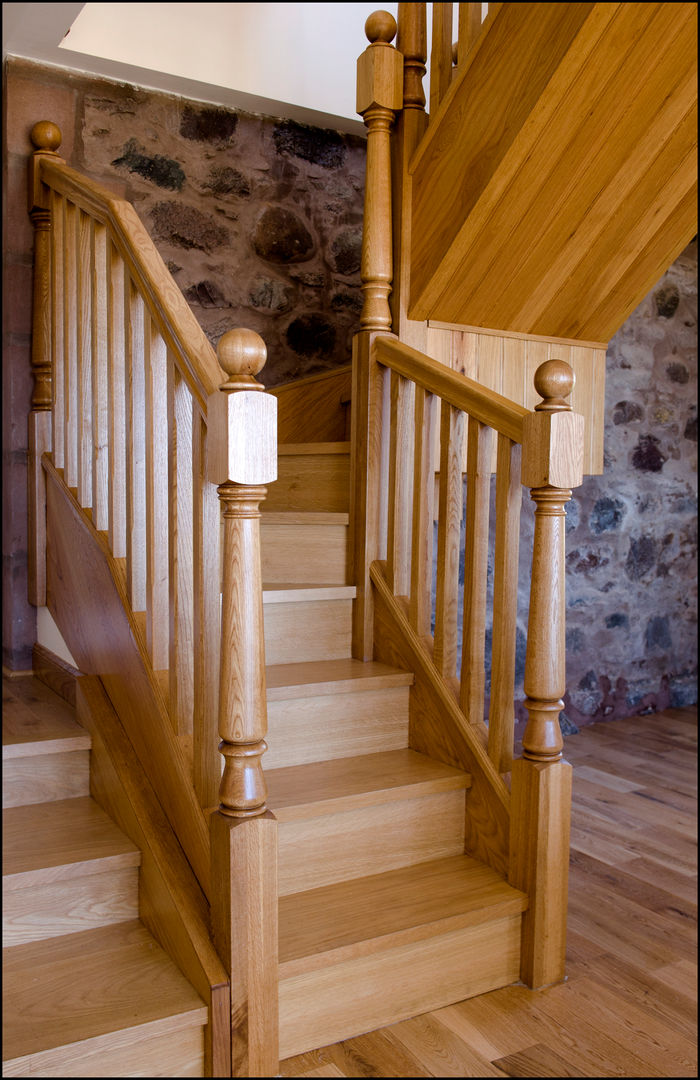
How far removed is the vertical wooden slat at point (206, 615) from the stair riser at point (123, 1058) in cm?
39

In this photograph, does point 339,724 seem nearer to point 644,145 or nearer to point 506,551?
point 506,551

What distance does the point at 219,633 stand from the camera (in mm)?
1606

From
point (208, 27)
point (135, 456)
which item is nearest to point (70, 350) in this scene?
point (135, 456)

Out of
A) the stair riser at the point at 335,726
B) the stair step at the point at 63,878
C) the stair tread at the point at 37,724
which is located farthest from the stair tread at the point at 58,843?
the stair riser at the point at 335,726

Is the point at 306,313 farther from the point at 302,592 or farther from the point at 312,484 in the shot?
the point at 302,592

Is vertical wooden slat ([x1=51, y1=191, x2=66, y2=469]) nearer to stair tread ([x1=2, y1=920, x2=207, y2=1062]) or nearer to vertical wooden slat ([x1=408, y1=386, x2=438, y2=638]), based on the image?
vertical wooden slat ([x1=408, y1=386, x2=438, y2=638])

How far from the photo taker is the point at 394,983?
5.57 feet

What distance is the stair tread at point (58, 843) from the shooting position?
65.9 inches

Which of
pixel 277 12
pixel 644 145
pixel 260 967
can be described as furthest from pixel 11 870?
pixel 644 145

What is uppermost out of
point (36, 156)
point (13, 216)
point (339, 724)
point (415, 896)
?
point (36, 156)

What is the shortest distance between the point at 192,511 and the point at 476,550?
70 centimetres

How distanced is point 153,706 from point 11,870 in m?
Answer: 0.40

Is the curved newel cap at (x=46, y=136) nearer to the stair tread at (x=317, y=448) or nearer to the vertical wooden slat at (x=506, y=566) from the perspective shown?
the stair tread at (x=317, y=448)

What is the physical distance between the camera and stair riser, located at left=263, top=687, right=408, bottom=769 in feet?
6.77
